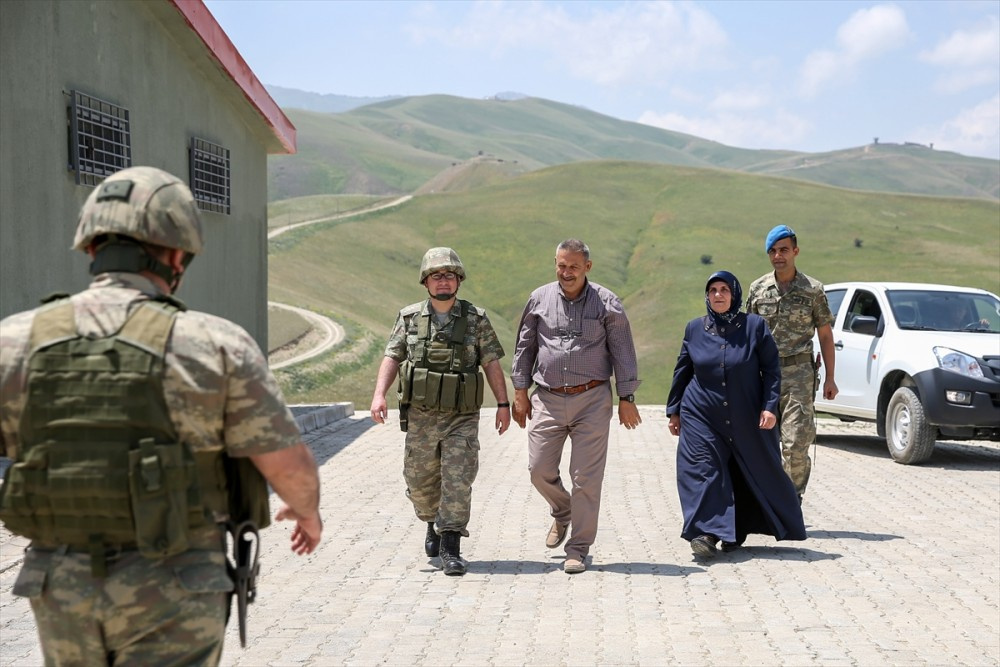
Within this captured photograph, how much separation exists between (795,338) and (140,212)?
684 centimetres

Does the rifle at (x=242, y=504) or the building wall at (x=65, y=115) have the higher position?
the building wall at (x=65, y=115)

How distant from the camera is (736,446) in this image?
7.89 meters

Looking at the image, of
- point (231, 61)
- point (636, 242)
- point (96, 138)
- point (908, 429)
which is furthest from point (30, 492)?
point (636, 242)

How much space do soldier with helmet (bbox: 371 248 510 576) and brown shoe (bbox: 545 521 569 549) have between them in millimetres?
790

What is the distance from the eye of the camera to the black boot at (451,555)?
7.29 m

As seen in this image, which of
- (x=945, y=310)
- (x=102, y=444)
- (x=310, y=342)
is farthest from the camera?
(x=310, y=342)

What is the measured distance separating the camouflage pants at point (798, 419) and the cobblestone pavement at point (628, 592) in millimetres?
523

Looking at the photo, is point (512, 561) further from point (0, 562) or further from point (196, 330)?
point (196, 330)

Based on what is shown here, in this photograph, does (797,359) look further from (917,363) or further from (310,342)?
(310,342)

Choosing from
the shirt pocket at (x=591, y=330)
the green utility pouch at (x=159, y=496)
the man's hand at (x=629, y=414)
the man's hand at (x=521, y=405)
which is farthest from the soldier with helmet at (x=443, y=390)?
the green utility pouch at (x=159, y=496)

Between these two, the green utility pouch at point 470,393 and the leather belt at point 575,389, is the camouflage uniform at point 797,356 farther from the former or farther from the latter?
the green utility pouch at point 470,393

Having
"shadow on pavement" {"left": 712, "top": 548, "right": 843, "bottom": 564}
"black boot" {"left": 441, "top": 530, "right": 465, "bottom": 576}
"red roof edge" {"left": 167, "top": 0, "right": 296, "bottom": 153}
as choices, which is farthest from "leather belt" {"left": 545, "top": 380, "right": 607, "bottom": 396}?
"red roof edge" {"left": 167, "top": 0, "right": 296, "bottom": 153}

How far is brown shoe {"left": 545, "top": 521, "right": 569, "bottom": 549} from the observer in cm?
802

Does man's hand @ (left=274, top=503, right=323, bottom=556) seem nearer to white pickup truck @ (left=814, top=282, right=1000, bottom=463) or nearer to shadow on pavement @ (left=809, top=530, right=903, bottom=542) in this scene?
shadow on pavement @ (left=809, top=530, right=903, bottom=542)
